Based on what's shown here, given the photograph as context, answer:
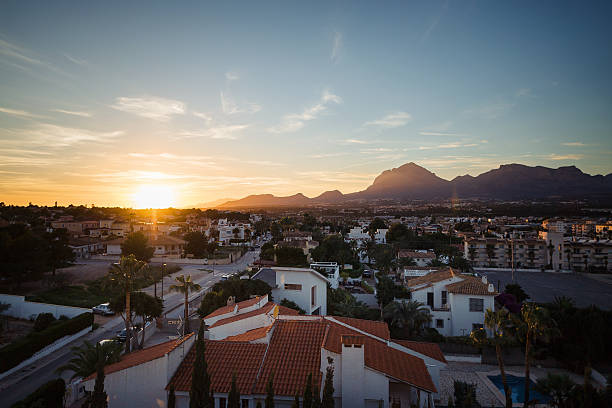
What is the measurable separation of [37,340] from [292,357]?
15349 mm

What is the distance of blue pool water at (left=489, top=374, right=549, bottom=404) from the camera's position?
1711 centimetres

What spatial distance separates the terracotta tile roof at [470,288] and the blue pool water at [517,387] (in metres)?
6.27

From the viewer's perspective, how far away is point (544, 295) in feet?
134

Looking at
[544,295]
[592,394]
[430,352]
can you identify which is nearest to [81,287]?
[430,352]

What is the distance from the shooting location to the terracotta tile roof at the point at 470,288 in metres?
24.6

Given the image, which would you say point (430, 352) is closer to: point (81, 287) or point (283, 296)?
point (283, 296)

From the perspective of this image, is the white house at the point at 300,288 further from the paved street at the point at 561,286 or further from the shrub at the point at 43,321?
the paved street at the point at 561,286

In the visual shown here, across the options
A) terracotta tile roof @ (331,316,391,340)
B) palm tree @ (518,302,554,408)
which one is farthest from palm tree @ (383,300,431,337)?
palm tree @ (518,302,554,408)

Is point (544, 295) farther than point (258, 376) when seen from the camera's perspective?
Yes

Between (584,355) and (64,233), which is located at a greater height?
(64,233)

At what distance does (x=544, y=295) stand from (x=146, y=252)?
50.5 metres

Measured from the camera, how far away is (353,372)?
1094 centimetres

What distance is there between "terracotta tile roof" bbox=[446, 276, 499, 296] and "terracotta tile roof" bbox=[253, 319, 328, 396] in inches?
557

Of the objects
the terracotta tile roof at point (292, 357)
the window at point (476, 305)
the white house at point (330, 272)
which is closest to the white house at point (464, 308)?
the window at point (476, 305)
